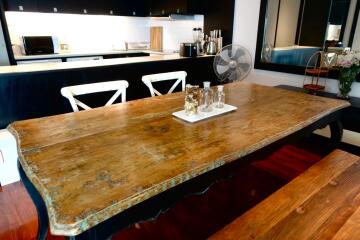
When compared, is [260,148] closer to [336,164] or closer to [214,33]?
[336,164]

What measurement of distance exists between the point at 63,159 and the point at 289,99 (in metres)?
1.50

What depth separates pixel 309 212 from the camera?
42.9 inches

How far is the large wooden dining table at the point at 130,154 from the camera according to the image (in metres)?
0.74

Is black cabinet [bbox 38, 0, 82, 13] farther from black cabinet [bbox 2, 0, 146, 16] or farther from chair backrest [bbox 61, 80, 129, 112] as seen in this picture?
chair backrest [bbox 61, 80, 129, 112]

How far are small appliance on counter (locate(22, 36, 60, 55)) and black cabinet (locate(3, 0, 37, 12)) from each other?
41 cm

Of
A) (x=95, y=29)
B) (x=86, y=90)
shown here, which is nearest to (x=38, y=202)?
(x=86, y=90)

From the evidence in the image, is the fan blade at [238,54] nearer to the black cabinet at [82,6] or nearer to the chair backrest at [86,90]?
the chair backrest at [86,90]

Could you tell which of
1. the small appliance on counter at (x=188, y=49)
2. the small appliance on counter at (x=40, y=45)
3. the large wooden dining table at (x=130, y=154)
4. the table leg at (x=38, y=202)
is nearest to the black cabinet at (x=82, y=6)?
the small appliance on counter at (x=40, y=45)

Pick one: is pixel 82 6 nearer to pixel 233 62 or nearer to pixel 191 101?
pixel 233 62

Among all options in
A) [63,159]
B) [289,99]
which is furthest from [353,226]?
[63,159]

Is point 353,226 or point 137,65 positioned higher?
point 137,65

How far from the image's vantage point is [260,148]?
1149 mm

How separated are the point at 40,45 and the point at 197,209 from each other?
3550mm

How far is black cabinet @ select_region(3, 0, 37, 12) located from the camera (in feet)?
11.9
